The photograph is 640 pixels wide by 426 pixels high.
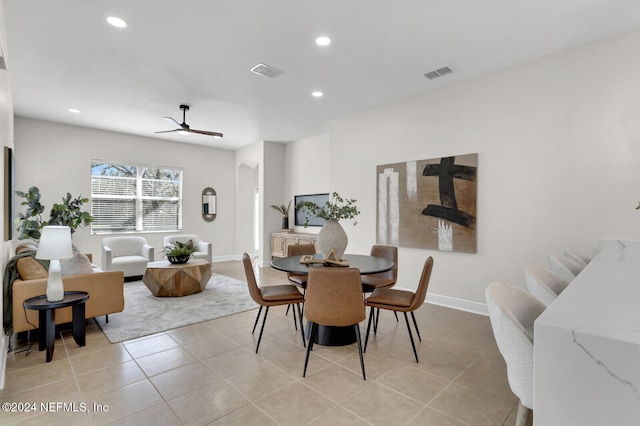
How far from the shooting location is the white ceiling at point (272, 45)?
274 cm

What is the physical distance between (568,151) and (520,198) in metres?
0.66

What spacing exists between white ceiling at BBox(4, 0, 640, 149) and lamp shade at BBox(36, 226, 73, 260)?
192 centimetres

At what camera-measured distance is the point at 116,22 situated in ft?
9.57

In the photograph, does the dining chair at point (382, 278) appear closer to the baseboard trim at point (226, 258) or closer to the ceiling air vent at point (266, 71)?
the ceiling air vent at point (266, 71)

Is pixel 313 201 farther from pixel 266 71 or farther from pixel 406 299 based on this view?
pixel 406 299

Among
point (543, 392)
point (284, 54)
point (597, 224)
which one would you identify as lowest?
point (543, 392)

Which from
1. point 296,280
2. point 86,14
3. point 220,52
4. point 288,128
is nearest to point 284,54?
point 220,52

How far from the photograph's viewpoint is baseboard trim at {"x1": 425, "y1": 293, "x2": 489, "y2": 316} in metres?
4.00

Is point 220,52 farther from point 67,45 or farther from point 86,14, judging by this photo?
point 67,45

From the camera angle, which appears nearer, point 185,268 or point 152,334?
point 152,334

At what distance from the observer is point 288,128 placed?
659 centimetres

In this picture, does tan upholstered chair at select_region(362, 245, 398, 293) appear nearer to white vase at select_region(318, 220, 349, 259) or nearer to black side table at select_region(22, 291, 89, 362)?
white vase at select_region(318, 220, 349, 259)

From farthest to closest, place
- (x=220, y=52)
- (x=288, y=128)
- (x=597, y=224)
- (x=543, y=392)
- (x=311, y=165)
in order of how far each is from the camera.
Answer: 1. (x=311, y=165)
2. (x=288, y=128)
3. (x=220, y=52)
4. (x=597, y=224)
5. (x=543, y=392)

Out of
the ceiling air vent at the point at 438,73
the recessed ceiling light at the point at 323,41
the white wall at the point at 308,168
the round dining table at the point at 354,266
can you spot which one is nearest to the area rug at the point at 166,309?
the round dining table at the point at 354,266
